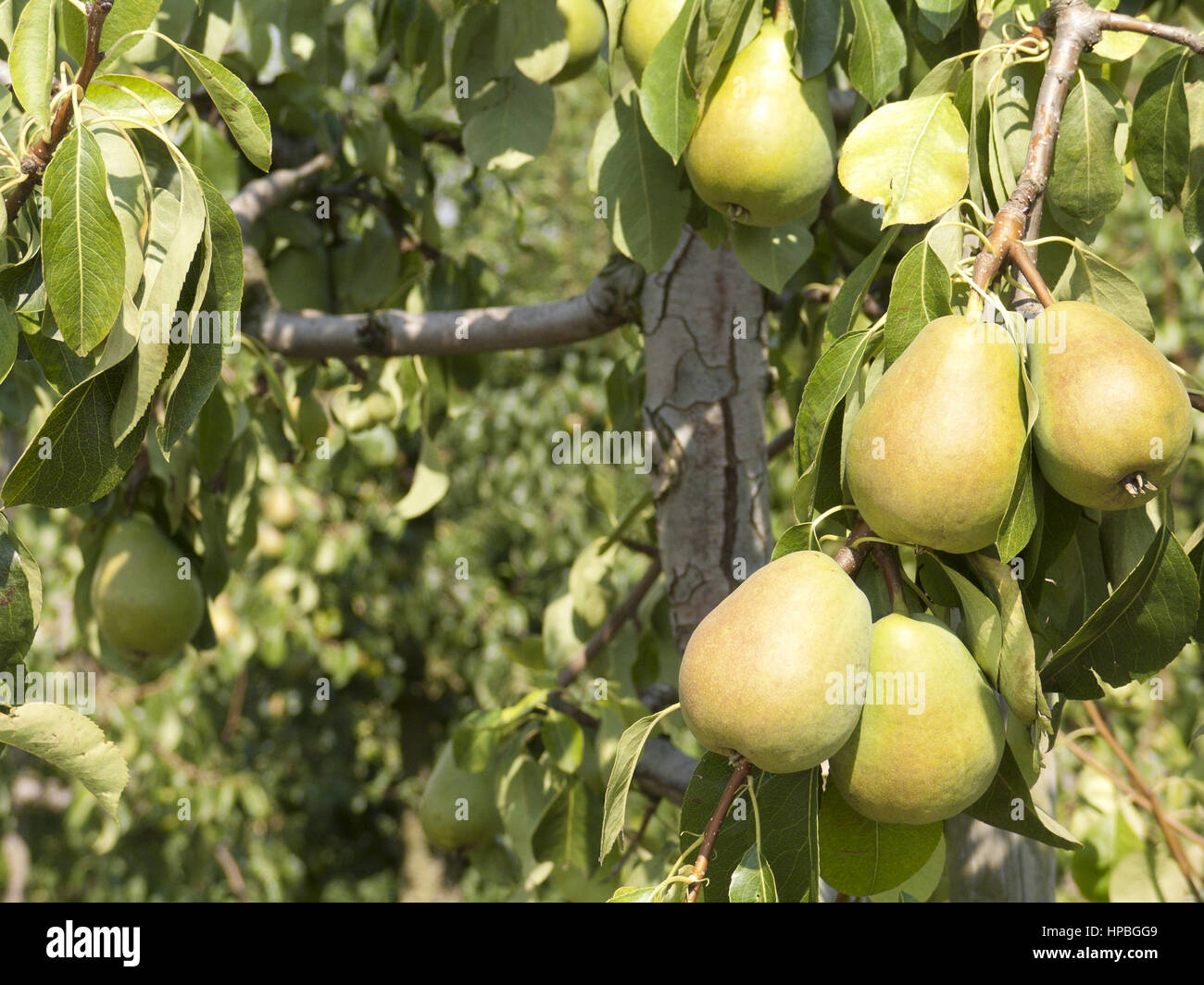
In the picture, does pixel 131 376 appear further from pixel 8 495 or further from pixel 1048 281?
pixel 1048 281

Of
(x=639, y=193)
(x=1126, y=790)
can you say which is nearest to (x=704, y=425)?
(x=639, y=193)

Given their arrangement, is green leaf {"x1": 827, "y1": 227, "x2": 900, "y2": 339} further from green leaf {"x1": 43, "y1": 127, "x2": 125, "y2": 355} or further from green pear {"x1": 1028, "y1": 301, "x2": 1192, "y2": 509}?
green leaf {"x1": 43, "y1": 127, "x2": 125, "y2": 355}

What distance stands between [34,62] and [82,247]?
120 mm

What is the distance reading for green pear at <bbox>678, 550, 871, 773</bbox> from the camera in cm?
53

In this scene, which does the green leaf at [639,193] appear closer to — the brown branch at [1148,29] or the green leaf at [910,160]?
the green leaf at [910,160]

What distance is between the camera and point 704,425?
1.17m

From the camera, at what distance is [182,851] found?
11.5ft

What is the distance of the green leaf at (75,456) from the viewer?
59cm

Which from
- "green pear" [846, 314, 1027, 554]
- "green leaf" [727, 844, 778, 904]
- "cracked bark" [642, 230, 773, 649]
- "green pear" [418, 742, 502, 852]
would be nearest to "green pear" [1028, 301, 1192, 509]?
"green pear" [846, 314, 1027, 554]

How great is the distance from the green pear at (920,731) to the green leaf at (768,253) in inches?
16.3

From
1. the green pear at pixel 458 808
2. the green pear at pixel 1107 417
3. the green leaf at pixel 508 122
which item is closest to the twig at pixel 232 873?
the green pear at pixel 458 808

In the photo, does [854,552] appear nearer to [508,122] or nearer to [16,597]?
[16,597]
